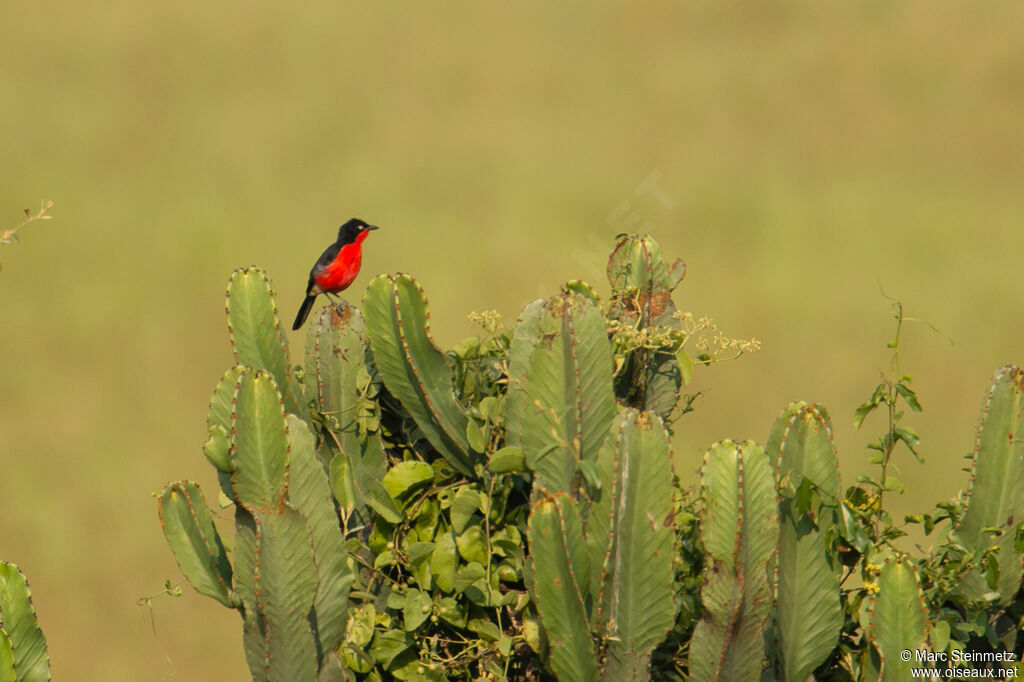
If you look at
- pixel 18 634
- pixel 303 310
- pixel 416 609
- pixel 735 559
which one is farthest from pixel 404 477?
pixel 303 310

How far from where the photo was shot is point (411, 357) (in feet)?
14.7

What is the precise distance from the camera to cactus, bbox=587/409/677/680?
12.9 feet

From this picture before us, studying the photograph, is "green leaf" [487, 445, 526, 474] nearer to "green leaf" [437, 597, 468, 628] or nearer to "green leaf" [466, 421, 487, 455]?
"green leaf" [466, 421, 487, 455]

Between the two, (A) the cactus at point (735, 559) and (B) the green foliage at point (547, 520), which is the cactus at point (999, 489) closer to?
(B) the green foliage at point (547, 520)

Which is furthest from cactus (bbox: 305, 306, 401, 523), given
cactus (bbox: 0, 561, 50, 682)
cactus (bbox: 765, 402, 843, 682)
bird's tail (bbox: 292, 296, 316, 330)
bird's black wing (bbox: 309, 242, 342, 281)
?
bird's tail (bbox: 292, 296, 316, 330)

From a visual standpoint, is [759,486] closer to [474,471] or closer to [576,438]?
[576,438]

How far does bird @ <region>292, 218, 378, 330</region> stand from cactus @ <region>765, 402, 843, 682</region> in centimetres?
272

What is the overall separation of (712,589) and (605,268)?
163 centimetres

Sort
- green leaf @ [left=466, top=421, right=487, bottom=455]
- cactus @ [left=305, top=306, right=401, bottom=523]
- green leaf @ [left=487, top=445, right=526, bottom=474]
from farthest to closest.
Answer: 1. cactus @ [left=305, top=306, right=401, bottom=523]
2. green leaf @ [left=466, top=421, right=487, bottom=455]
3. green leaf @ [left=487, top=445, right=526, bottom=474]

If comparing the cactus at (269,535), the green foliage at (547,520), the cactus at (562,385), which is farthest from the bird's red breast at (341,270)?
the cactus at (562,385)

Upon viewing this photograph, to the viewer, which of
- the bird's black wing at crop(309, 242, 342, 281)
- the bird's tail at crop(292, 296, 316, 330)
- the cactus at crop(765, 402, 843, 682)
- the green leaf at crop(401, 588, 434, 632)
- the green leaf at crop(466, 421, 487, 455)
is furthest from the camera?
the bird's tail at crop(292, 296, 316, 330)

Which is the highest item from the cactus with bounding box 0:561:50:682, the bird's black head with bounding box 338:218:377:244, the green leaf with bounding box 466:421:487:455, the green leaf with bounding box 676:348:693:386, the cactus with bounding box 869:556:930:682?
the bird's black head with bounding box 338:218:377:244

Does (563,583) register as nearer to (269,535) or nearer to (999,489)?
(269,535)

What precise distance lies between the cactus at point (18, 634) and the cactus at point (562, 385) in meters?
1.75
